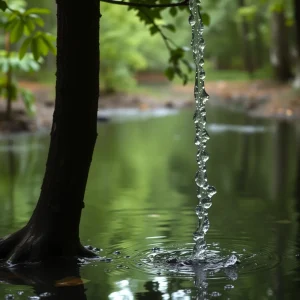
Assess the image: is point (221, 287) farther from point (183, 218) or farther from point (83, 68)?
point (183, 218)

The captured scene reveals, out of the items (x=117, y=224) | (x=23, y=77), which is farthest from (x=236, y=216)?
(x=23, y=77)

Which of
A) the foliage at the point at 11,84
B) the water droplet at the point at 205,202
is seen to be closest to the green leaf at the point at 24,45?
the water droplet at the point at 205,202

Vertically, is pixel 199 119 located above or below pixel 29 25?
below

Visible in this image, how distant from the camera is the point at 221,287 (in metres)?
4.85

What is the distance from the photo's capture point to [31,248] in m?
5.64

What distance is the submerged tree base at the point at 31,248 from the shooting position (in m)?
5.62

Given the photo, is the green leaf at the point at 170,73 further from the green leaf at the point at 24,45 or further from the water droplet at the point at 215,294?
the water droplet at the point at 215,294

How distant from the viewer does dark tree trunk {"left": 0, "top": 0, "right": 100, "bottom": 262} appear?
5.47 metres

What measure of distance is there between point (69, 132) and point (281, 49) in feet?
80.6

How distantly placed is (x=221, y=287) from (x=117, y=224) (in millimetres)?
2513

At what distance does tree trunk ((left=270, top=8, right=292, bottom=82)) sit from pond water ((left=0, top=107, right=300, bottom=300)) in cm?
1286

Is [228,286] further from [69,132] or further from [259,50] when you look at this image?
[259,50]

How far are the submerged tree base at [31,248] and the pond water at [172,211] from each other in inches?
10.9

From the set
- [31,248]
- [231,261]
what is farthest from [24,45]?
[231,261]
